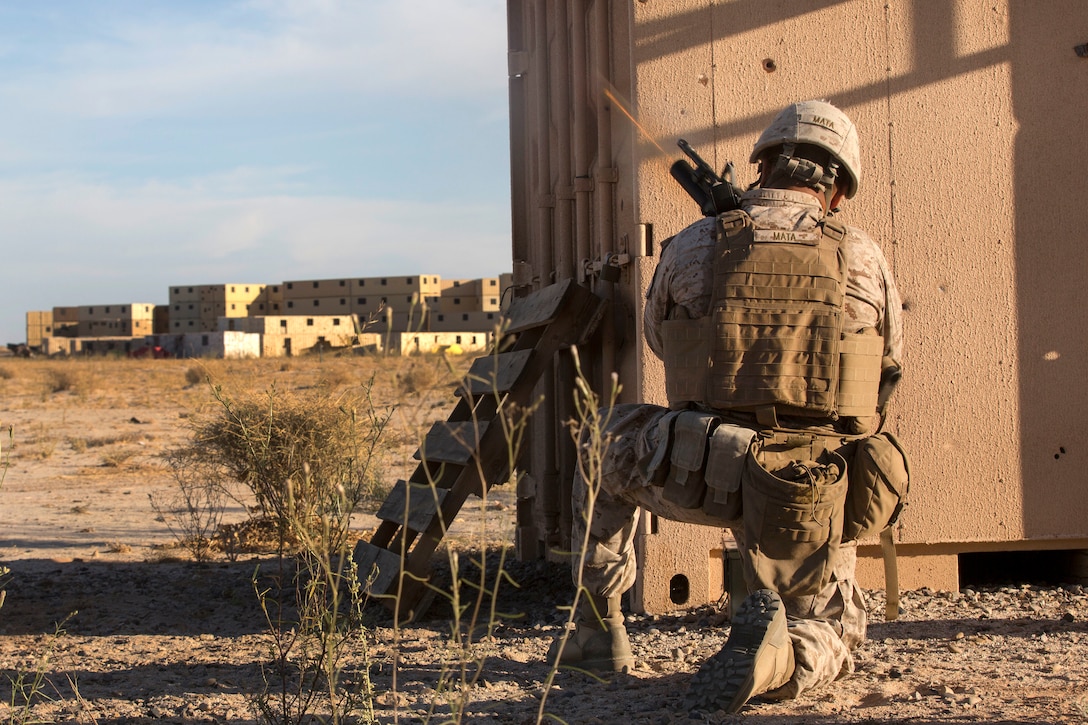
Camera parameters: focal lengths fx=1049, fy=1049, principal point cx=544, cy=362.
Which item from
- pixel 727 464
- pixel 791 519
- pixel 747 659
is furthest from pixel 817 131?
pixel 747 659

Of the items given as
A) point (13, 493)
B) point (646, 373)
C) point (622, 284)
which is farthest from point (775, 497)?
point (13, 493)

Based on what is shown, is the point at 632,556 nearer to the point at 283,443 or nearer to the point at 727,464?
the point at 727,464

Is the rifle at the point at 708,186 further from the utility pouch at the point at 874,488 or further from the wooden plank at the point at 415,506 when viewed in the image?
the wooden plank at the point at 415,506

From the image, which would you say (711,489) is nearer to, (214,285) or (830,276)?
(830,276)

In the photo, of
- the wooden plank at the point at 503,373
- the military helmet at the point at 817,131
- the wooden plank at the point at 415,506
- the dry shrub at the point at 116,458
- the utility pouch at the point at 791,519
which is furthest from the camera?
the dry shrub at the point at 116,458

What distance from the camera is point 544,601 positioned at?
17.3 feet

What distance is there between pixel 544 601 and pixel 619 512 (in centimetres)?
169

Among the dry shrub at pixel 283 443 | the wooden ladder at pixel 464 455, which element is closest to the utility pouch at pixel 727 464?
the wooden ladder at pixel 464 455

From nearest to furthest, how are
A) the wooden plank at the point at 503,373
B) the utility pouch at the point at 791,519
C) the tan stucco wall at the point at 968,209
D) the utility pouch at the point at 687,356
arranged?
the utility pouch at the point at 791,519 → the utility pouch at the point at 687,356 → the wooden plank at the point at 503,373 → the tan stucco wall at the point at 968,209

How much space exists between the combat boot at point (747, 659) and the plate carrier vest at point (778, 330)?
2.07 ft

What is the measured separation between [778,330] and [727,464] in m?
0.46

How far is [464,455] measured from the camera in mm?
4676

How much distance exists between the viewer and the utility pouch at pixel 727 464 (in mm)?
3285

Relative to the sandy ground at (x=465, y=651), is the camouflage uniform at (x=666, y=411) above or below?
above
